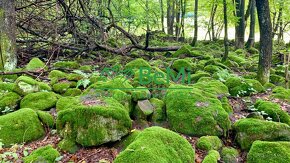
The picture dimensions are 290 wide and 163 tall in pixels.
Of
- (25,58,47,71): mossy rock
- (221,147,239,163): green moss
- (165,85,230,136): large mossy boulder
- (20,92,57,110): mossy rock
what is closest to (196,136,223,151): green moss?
(221,147,239,163): green moss

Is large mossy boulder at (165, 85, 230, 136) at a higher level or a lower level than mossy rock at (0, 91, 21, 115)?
lower

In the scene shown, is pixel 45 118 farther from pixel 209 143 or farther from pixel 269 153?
pixel 269 153

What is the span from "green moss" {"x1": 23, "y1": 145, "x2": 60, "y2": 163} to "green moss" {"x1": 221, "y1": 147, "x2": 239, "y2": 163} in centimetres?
235

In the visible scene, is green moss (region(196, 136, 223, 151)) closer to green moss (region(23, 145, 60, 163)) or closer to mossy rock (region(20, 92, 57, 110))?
green moss (region(23, 145, 60, 163))

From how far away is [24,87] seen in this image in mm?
5121

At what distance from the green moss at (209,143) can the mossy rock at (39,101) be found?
2835mm

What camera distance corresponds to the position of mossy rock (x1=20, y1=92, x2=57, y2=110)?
4703mm

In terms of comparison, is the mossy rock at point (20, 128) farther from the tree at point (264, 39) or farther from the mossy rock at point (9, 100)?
the tree at point (264, 39)

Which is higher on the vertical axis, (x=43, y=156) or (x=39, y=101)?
(x=39, y=101)

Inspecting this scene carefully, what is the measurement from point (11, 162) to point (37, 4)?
239 inches

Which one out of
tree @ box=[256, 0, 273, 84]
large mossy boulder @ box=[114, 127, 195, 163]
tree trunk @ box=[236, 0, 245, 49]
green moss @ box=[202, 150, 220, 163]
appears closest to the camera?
large mossy boulder @ box=[114, 127, 195, 163]

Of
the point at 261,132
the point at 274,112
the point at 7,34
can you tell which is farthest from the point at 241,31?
the point at 7,34

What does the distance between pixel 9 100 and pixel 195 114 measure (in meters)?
3.47

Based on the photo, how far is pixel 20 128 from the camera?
400 centimetres
